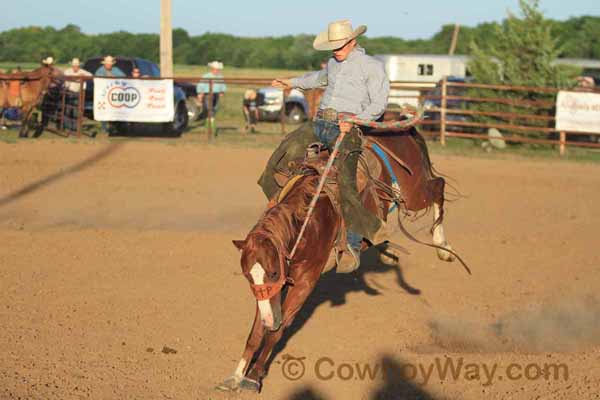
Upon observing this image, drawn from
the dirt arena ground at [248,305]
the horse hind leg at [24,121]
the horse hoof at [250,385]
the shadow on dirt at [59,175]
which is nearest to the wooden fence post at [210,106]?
the shadow on dirt at [59,175]

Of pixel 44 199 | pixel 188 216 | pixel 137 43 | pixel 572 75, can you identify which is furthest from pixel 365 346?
pixel 137 43

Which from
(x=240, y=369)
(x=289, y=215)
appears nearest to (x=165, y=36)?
(x=289, y=215)

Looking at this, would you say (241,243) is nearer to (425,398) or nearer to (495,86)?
(425,398)

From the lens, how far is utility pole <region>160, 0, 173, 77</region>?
21781mm

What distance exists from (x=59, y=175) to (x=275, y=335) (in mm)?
9365

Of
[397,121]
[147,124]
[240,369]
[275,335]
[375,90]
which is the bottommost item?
[240,369]

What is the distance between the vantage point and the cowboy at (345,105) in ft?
21.0

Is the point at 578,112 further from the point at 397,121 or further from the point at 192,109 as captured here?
the point at 397,121

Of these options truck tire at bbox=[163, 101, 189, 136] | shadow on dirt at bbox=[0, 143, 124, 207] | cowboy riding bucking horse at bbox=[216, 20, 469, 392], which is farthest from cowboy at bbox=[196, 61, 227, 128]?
cowboy riding bucking horse at bbox=[216, 20, 469, 392]

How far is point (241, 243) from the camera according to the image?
5.02m

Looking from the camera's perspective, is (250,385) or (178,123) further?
(178,123)

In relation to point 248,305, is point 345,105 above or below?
above

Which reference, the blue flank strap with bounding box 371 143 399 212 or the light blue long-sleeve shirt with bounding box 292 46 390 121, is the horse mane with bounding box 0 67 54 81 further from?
the light blue long-sleeve shirt with bounding box 292 46 390 121

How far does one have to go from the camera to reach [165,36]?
2191 cm
